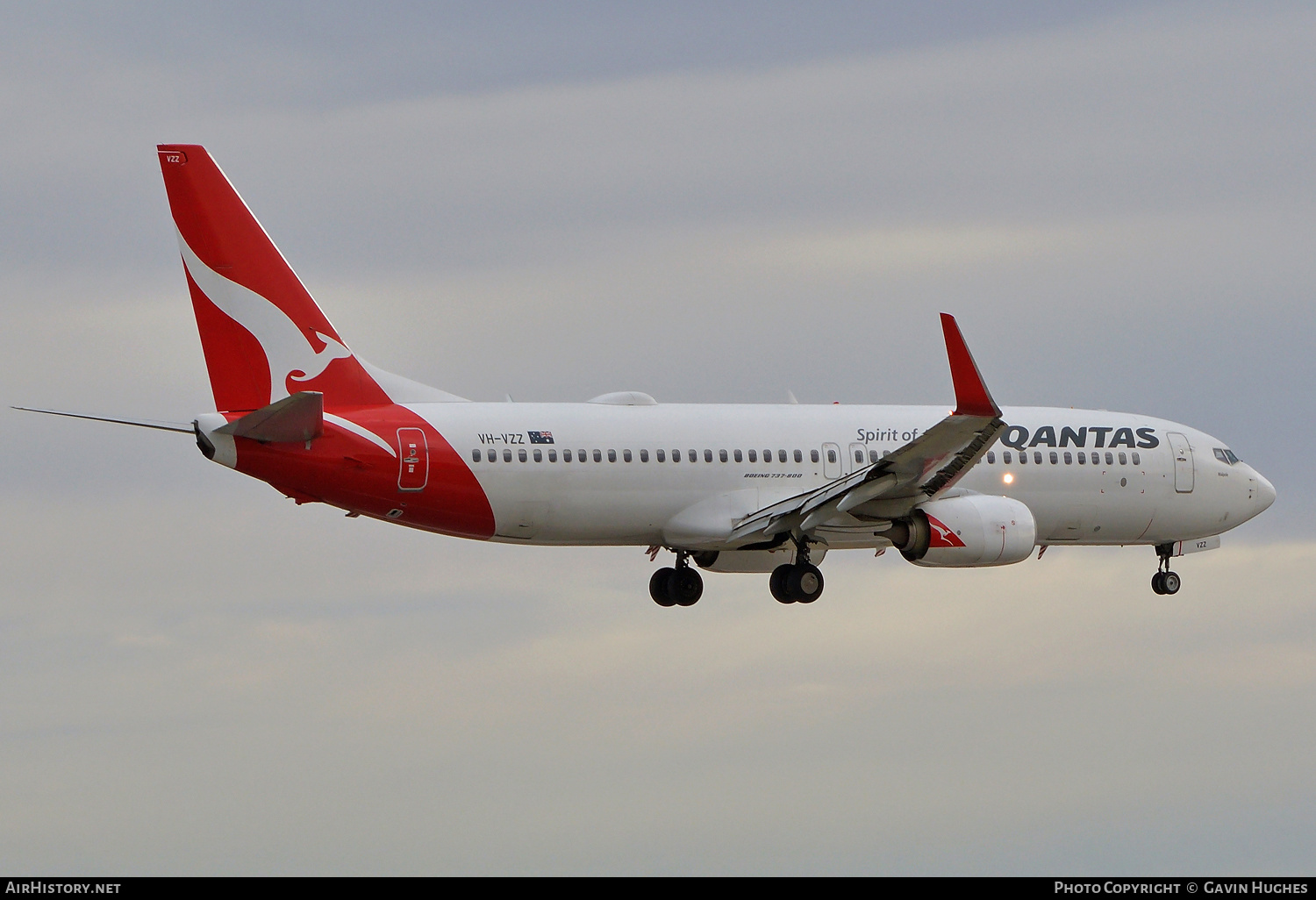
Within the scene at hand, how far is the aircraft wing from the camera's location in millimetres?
35688

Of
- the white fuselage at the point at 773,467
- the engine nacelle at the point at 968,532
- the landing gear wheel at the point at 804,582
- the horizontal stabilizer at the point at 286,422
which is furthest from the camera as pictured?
the landing gear wheel at the point at 804,582

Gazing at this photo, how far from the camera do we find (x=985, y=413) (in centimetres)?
3588

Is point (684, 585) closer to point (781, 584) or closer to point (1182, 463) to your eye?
point (781, 584)

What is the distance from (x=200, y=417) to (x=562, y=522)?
7.53 m

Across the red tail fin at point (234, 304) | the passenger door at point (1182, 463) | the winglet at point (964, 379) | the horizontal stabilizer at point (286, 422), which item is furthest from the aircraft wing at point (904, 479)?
the horizontal stabilizer at point (286, 422)

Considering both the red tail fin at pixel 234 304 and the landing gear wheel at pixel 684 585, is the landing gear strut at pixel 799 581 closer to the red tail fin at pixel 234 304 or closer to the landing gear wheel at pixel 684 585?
the landing gear wheel at pixel 684 585

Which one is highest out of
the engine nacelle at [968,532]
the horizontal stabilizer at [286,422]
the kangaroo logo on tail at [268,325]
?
the kangaroo logo on tail at [268,325]

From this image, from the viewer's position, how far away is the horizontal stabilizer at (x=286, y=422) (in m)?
34.9

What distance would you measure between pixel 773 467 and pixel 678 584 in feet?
13.5

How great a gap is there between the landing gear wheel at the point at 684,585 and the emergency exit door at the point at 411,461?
28.0ft

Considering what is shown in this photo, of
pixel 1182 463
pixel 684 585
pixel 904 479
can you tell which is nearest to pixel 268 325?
pixel 684 585

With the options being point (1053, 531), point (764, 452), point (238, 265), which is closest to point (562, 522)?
point (764, 452)

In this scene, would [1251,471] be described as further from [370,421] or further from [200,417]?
[200,417]

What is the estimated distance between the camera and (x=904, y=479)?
3891 centimetres
